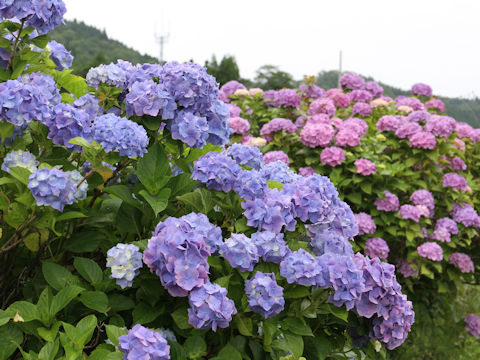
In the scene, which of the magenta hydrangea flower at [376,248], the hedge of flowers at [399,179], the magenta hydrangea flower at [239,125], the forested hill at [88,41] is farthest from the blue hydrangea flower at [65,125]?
the forested hill at [88,41]

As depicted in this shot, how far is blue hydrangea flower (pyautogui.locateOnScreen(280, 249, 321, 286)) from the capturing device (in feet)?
4.34

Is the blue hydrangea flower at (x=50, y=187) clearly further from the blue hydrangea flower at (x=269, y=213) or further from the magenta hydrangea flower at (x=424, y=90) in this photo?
the magenta hydrangea flower at (x=424, y=90)

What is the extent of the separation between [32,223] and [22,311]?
0.85 ft

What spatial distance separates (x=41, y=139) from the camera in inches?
61.6

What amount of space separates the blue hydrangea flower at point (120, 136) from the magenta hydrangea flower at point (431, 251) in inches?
130

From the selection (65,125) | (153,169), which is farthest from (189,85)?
(65,125)

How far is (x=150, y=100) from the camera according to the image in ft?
4.94

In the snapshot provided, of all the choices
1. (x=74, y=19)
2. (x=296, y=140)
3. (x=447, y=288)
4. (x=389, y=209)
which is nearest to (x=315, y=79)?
(x=296, y=140)

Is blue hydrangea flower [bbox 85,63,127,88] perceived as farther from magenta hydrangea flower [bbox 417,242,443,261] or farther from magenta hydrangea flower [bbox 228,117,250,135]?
magenta hydrangea flower [bbox 417,242,443,261]

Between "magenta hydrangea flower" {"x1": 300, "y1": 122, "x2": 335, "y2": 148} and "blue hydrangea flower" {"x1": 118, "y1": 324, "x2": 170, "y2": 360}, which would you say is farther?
"magenta hydrangea flower" {"x1": 300, "y1": 122, "x2": 335, "y2": 148}

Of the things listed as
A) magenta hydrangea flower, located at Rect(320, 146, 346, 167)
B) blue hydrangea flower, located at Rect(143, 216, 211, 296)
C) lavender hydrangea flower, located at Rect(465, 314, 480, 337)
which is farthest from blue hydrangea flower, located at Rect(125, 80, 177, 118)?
lavender hydrangea flower, located at Rect(465, 314, 480, 337)

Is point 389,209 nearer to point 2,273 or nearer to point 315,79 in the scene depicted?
point 315,79

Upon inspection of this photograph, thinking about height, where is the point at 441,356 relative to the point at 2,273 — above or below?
below

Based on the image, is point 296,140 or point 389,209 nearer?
point 389,209
